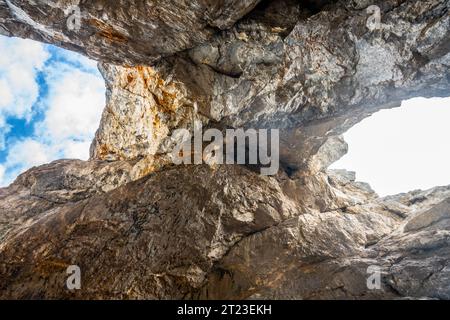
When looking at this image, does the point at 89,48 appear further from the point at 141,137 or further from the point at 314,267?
the point at 314,267

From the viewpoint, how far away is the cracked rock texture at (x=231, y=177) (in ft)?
36.5

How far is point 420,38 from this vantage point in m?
11.5

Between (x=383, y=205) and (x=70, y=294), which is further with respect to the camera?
(x=383, y=205)

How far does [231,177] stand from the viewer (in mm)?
14188

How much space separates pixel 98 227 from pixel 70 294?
2.71 m

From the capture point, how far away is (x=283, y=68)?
12.7 m

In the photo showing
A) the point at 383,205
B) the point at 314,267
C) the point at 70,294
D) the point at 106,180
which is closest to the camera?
the point at 70,294

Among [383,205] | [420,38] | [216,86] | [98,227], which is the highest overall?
[420,38]

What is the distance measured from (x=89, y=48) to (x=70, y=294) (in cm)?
985

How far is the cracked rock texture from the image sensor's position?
36.5 feet

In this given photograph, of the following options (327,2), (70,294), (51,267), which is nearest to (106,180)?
(51,267)

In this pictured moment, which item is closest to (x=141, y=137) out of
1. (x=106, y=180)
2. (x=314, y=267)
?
(x=106, y=180)
